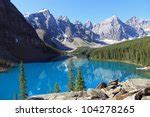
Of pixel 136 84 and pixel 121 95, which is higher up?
pixel 136 84

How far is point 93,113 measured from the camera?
10.3 meters

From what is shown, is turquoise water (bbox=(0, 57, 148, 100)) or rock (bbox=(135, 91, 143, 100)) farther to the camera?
turquoise water (bbox=(0, 57, 148, 100))

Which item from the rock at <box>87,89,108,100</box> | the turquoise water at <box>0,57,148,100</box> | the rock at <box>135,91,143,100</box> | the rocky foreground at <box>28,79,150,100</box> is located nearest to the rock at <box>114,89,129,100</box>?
the rocky foreground at <box>28,79,150,100</box>

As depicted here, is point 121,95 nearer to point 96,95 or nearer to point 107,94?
point 96,95

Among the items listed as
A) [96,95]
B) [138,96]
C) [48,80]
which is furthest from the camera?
[48,80]

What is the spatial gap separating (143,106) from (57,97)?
52.4ft

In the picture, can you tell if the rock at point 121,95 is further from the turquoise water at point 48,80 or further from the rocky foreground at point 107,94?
the turquoise water at point 48,80

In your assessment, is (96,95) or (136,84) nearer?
(96,95)

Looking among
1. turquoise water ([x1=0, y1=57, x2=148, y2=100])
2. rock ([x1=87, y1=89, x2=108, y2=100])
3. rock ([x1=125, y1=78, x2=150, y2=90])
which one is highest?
rock ([x1=125, y1=78, x2=150, y2=90])

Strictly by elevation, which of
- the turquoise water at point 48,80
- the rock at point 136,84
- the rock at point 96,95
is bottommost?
the turquoise water at point 48,80

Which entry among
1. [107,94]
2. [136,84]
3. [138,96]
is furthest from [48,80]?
[138,96]

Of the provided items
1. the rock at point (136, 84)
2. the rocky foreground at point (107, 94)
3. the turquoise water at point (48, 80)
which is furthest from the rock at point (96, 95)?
the turquoise water at point (48, 80)

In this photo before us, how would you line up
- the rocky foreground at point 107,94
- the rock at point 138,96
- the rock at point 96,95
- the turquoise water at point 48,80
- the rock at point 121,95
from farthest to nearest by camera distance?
the turquoise water at point 48,80
the rock at point 96,95
the rocky foreground at point 107,94
the rock at point 121,95
the rock at point 138,96

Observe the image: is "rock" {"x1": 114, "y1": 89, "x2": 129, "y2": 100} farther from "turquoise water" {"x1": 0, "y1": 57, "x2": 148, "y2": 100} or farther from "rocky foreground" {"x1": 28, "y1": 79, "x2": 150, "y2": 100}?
"turquoise water" {"x1": 0, "y1": 57, "x2": 148, "y2": 100}
